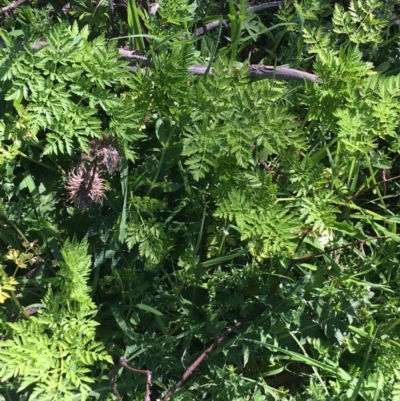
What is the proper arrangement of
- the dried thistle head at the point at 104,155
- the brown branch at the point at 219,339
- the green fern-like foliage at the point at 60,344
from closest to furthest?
the green fern-like foliage at the point at 60,344, the dried thistle head at the point at 104,155, the brown branch at the point at 219,339

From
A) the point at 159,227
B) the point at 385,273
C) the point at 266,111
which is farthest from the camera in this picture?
the point at 385,273

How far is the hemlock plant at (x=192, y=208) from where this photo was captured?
1813 millimetres

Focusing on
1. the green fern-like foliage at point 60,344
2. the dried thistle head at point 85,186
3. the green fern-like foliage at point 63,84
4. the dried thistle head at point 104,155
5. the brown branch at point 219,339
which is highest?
the green fern-like foliage at point 63,84

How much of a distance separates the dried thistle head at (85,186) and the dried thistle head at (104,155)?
4 cm

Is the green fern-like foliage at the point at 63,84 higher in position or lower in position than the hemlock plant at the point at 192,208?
higher

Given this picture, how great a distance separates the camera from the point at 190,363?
81.8 inches

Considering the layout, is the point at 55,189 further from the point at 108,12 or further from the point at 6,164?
the point at 108,12

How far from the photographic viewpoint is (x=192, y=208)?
7.01 ft

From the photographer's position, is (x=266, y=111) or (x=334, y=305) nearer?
(x=266, y=111)

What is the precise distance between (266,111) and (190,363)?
3.36 ft

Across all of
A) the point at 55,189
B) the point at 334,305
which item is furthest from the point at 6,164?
the point at 334,305

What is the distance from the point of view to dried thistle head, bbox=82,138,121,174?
1.88 metres

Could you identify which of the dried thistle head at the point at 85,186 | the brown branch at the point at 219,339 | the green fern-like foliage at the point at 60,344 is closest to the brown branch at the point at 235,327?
the brown branch at the point at 219,339

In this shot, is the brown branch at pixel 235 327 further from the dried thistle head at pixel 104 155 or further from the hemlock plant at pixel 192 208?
the dried thistle head at pixel 104 155
